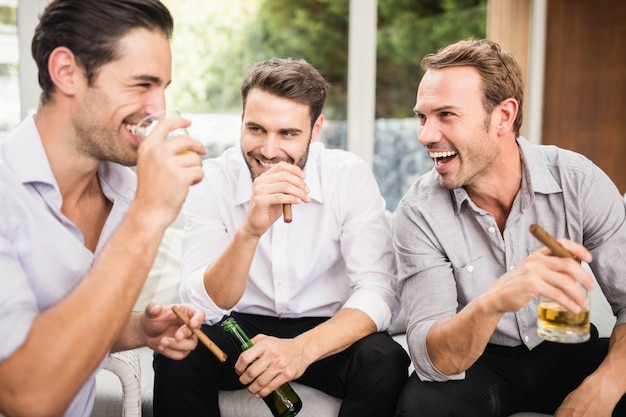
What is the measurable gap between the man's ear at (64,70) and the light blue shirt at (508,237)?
1090 mm

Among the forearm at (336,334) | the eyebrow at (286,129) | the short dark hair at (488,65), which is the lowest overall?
the forearm at (336,334)

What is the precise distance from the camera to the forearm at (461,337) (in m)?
1.68

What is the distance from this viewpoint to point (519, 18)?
525 cm

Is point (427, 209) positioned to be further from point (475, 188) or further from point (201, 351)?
point (201, 351)

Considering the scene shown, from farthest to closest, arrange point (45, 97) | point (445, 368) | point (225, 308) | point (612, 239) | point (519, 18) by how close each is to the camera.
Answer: point (519, 18) → point (225, 308) → point (612, 239) → point (445, 368) → point (45, 97)

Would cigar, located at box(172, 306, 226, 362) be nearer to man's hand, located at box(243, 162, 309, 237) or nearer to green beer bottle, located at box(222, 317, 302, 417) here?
green beer bottle, located at box(222, 317, 302, 417)

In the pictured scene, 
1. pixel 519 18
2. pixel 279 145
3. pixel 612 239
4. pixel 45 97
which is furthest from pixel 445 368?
pixel 519 18

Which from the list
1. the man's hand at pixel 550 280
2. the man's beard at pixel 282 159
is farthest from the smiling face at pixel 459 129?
the man's hand at pixel 550 280

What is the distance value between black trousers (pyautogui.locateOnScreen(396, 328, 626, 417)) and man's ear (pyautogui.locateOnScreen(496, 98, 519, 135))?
2.28 ft

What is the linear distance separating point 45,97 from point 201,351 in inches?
35.7

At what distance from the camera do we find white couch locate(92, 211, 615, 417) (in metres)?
1.87

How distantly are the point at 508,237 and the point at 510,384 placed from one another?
0.44 m

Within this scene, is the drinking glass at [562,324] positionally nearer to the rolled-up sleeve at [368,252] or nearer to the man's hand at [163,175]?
the rolled-up sleeve at [368,252]

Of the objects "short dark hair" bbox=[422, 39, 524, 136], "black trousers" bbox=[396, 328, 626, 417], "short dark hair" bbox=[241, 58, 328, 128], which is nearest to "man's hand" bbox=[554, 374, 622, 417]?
"black trousers" bbox=[396, 328, 626, 417]
